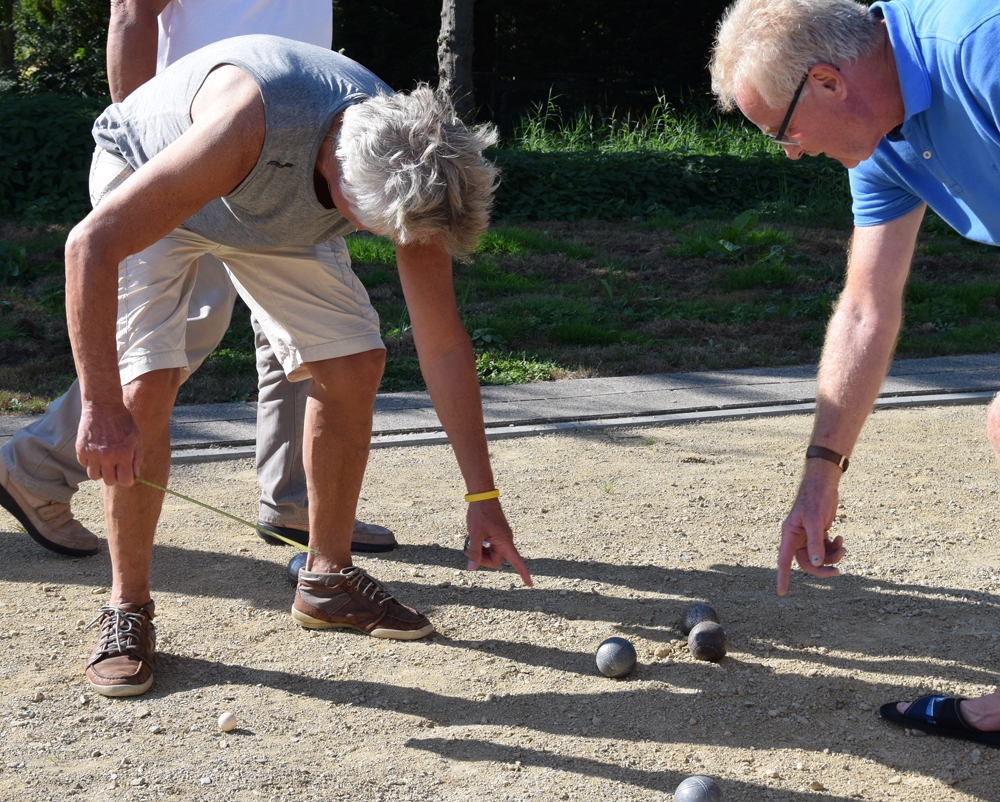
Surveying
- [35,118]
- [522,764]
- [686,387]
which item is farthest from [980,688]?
[35,118]

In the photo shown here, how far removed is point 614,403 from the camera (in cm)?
534

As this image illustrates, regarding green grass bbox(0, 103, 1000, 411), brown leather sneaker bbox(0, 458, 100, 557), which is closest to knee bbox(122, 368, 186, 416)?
brown leather sneaker bbox(0, 458, 100, 557)

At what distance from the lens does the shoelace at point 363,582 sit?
3.19 meters

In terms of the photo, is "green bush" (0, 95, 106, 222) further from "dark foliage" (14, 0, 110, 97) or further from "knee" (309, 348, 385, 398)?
"knee" (309, 348, 385, 398)

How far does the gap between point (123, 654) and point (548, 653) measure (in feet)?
3.83

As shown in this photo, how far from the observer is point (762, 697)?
287cm

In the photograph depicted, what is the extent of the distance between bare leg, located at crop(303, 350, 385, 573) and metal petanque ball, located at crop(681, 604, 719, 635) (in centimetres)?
103

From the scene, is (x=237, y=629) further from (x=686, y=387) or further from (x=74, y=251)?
(x=686, y=387)

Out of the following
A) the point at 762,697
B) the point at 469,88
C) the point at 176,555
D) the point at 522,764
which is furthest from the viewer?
the point at 469,88

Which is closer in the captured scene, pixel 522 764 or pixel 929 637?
pixel 522 764

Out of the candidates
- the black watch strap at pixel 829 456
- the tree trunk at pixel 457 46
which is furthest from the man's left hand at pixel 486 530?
the tree trunk at pixel 457 46

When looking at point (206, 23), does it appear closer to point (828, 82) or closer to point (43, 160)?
point (828, 82)

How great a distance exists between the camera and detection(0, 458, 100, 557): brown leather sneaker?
3.62m

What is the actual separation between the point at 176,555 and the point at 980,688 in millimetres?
2578
